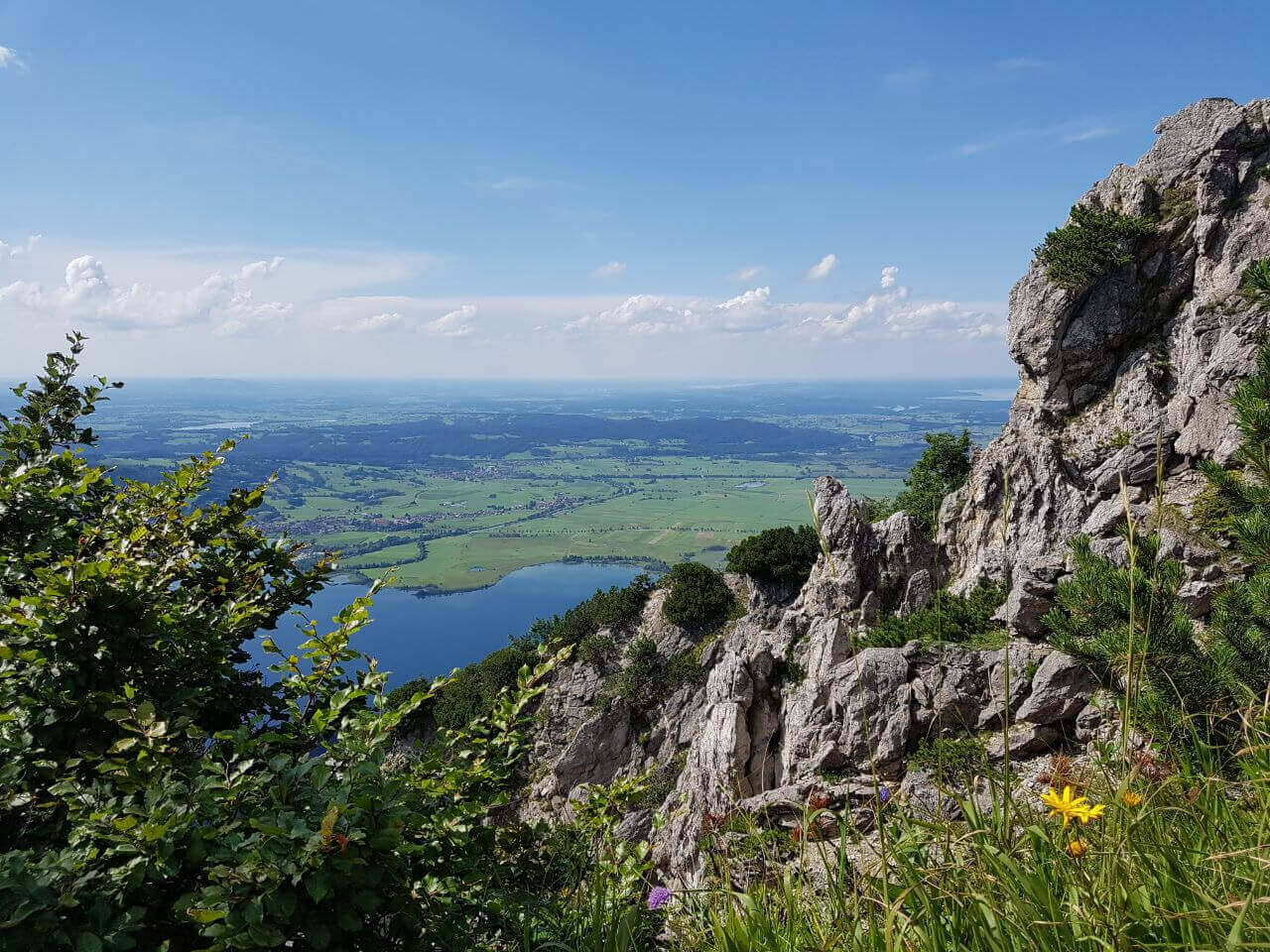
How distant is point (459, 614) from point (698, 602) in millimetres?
64610

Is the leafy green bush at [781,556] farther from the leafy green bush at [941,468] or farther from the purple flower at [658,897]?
the purple flower at [658,897]

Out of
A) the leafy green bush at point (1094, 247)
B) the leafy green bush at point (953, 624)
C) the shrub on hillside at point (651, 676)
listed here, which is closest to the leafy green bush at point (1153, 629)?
the leafy green bush at point (953, 624)

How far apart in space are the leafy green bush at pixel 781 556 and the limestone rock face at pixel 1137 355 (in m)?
6.55

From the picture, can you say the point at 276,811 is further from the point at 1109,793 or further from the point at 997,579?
the point at 997,579

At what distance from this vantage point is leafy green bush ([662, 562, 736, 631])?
26922 millimetres

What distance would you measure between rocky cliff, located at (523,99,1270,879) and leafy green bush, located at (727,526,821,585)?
370 cm

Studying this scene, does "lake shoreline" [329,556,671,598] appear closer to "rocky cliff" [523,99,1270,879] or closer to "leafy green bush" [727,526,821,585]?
"leafy green bush" [727,526,821,585]

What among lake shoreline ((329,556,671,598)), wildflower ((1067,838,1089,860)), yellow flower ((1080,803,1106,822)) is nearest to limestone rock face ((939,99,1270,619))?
yellow flower ((1080,803,1106,822))

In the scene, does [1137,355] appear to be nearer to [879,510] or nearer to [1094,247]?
[1094,247]

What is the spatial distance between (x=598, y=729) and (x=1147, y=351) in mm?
22515

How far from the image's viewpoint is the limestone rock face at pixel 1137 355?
16203mm

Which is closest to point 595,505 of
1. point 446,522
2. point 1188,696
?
point 446,522

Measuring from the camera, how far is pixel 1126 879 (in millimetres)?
Answer: 2289

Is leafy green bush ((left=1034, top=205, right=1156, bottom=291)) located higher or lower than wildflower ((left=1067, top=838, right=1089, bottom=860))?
higher
